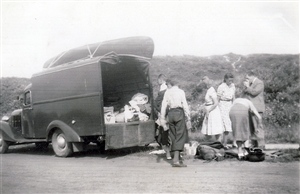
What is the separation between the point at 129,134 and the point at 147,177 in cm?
207

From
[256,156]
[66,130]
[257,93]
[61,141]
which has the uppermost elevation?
[257,93]

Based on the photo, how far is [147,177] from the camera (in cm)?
515

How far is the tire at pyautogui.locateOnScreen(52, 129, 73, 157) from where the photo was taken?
298 inches

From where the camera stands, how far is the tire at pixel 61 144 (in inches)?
298

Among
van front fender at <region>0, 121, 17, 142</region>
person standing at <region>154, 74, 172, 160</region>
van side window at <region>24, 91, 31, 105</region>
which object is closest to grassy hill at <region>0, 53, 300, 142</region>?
person standing at <region>154, 74, 172, 160</region>

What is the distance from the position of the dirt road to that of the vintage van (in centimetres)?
66

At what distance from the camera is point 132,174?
5441mm

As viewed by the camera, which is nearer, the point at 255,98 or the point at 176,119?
the point at 176,119

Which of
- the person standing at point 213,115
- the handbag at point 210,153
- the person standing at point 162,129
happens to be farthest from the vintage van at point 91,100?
the handbag at point 210,153

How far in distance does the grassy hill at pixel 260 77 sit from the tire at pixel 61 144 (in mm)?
5290

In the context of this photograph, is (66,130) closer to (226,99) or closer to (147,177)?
(147,177)

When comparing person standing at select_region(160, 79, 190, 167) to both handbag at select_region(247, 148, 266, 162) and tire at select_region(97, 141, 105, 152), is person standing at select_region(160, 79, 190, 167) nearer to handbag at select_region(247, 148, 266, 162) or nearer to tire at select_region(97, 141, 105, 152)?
handbag at select_region(247, 148, 266, 162)

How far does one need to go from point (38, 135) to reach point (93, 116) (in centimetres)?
239

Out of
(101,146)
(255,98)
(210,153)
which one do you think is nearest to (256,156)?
(210,153)
